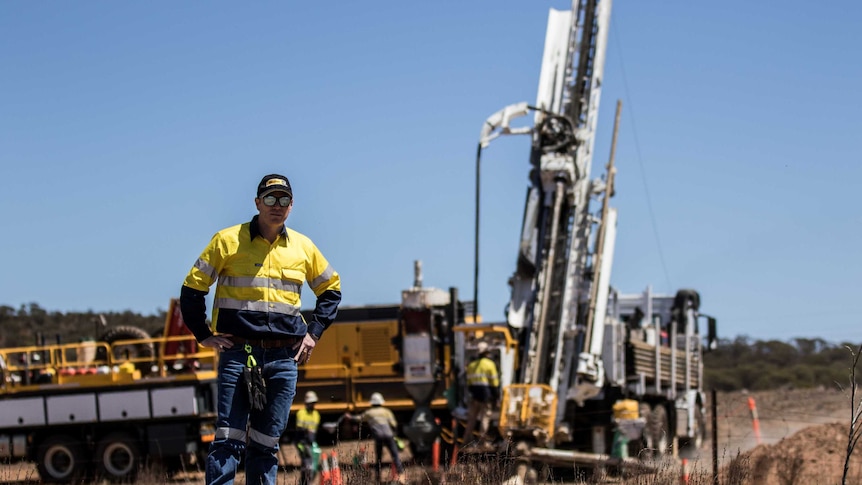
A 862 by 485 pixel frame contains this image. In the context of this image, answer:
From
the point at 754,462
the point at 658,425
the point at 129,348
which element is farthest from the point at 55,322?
the point at 754,462

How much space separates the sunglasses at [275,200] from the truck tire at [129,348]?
Answer: 14.5 meters

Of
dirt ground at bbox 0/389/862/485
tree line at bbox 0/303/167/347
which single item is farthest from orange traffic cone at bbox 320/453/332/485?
tree line at bbox 0/303/167/347

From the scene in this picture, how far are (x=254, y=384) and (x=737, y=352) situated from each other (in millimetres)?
64362

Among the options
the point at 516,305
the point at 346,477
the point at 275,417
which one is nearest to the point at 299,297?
the point at 275,417

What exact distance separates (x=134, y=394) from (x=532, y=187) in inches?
287

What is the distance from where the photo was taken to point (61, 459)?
69.7 ft

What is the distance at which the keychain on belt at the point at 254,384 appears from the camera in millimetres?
7121

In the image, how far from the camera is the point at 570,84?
20375 millimetres

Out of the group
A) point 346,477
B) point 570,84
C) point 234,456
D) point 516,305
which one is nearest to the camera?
point 234,456

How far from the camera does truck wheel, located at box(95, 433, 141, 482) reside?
20.8 m

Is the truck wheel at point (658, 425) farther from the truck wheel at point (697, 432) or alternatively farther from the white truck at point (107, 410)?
the white truck at point (107, 410)

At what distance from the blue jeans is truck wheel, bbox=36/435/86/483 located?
14.3 meters

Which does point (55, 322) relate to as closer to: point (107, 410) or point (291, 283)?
point (107, 410)

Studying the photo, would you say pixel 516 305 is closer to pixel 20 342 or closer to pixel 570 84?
pixel 570 84
